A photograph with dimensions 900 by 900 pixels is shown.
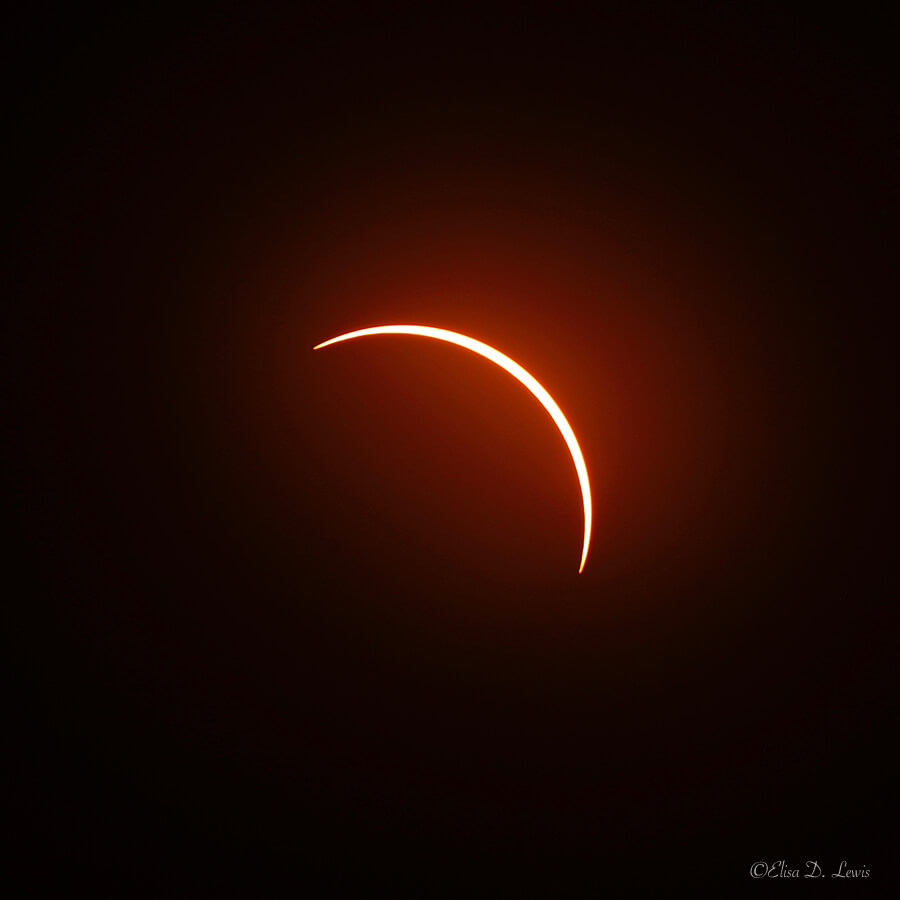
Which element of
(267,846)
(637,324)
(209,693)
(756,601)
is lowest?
(267,846)

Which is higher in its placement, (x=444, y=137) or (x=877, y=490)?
(x=444, y=137)

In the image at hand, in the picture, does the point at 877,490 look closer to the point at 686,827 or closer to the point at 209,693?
the point at 686,827

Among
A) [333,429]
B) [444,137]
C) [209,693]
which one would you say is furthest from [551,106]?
[209,693]
